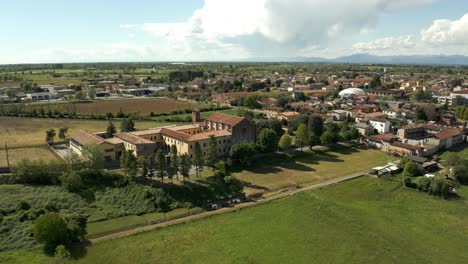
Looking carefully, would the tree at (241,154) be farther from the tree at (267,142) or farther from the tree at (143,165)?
the tree at (143,165)

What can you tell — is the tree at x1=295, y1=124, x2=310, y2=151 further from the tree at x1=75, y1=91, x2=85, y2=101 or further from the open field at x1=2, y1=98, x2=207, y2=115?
the tree at x1=75, y1=91, x2=85, y2=101

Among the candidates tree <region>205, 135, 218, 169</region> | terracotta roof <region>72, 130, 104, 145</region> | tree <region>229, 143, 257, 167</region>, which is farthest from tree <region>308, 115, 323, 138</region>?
terracotta roof <region>72, 130, 104, 145</region>

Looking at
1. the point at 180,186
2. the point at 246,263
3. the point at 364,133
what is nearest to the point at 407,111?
the point at 364,133

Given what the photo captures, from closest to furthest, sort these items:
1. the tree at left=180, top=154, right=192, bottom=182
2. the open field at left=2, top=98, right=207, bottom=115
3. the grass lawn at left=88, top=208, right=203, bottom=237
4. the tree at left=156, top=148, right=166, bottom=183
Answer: the grass lawn at left=88, top=208, right=203, bottom=237, the tree at left=156, top=148, right=166, bottom=183, the tree at left=180, top=154, right=192, bottom=182, the open field at left=2, top=98, right=207, bottom=115

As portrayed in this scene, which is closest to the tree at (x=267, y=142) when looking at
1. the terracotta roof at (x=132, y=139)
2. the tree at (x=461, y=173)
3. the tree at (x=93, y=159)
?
the terracotta roof at (x=132, y=139)

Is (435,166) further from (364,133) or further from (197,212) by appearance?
(197,212)

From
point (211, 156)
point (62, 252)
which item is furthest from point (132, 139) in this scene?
point (62, 252)
